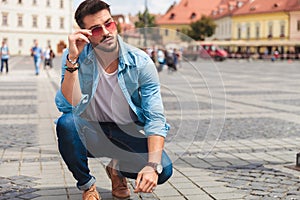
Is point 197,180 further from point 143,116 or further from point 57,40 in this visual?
point 57,40

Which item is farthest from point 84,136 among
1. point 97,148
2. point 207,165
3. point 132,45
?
point 207,165

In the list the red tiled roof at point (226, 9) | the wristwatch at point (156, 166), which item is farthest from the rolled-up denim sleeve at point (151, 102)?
the red tiled roof at point (226, 9)

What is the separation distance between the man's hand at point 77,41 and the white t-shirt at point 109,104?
279 millimetres

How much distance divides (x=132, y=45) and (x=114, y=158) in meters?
0.74

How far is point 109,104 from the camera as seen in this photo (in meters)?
3.42

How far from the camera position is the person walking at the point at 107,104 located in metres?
3.08

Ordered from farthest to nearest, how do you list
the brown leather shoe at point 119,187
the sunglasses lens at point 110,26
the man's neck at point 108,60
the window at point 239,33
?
the window at point 239,33 < the brown leather shoe at point 119,187 < the man's neck at point 108,60 < the sunglasses lens at point 110,26

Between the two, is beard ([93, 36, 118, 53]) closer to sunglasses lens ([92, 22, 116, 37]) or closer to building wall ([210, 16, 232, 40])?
sunglasses lens ([92, 22, 116, 37])

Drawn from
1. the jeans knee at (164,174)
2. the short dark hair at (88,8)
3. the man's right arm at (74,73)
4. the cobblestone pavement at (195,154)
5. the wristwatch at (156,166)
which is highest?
the short dark hair at (88,8)

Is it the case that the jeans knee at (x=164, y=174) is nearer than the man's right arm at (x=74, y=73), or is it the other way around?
the man's right arm at (x=74, y=73)

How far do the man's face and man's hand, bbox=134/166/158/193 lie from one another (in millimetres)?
787

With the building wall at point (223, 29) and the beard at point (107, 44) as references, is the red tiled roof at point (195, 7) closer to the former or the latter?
the beard at point (107, 44)

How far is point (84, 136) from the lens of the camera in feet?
11.2

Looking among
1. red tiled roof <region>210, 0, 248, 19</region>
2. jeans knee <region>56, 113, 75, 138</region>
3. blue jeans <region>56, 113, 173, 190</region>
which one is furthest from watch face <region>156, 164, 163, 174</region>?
red tiled roof <region>210, 0, 248, 19</region>
